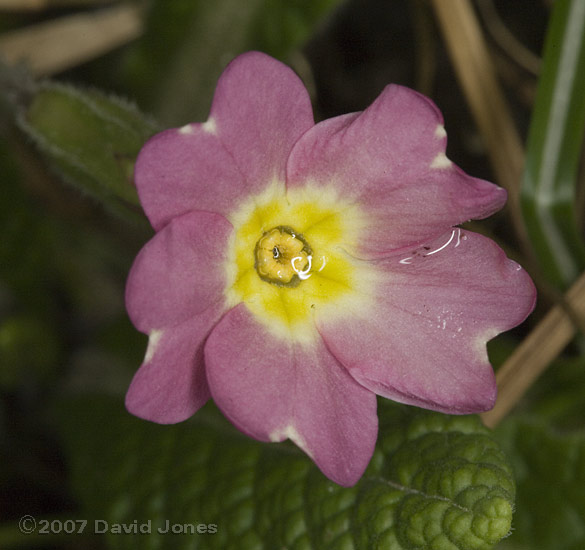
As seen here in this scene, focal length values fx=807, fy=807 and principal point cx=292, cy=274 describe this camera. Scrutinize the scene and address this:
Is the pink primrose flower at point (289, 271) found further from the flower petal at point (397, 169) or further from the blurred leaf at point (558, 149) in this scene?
the blurred leaf at point (558, 149)

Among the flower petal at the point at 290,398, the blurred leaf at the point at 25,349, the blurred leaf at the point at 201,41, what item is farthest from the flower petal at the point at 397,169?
the blurred leaf at the point at 25,349

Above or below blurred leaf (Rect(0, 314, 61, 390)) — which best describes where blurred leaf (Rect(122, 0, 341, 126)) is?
above

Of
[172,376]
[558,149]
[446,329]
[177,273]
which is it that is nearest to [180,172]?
[177,273]

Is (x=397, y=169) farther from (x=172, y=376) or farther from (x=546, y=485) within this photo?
(x=546, y=485)

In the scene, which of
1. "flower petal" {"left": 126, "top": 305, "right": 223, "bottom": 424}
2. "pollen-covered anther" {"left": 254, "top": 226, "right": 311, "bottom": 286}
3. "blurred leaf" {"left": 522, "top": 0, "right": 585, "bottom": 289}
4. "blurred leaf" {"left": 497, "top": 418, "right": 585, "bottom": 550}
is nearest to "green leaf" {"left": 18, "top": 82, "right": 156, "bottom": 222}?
"pollen-covered anther" {"left": 254, "top": 226, "right": 311, "bottom": 286}

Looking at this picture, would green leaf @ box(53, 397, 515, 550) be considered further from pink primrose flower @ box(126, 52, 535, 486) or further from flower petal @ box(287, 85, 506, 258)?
flower petal @ box(287, 85, 506, 258)

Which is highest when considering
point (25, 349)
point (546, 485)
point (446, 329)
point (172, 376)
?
point (172, 376)

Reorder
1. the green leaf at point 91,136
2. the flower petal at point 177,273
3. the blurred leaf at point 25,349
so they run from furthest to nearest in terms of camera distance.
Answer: the blurred leaf at point 25,349 → the green leaf at point 91,136 → the flower petal at point 177,273

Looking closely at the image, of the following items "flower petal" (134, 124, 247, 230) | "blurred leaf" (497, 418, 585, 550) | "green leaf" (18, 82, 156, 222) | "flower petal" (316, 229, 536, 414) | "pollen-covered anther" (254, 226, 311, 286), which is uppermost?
"flower petal" (134, 124, 247, 230)
